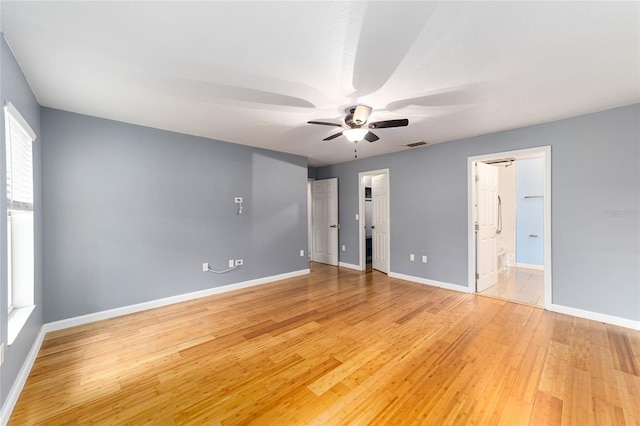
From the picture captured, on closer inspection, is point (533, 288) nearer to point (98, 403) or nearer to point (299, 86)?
point (299, 86)

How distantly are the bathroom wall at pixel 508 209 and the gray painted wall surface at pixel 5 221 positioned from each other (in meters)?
7.73

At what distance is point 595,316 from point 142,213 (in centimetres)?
592

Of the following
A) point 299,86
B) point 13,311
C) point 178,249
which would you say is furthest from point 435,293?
point 13,311

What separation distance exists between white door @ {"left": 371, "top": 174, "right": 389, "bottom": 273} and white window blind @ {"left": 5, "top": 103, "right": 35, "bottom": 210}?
504cm

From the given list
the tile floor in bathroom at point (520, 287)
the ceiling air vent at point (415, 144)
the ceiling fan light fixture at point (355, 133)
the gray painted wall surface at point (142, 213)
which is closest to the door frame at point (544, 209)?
the tile floor in bathroom at point (520, 287)

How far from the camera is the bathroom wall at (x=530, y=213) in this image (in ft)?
19.0

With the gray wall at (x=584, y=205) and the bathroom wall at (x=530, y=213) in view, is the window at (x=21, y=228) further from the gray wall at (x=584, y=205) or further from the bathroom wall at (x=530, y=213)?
the bathroom wall at (x=530, y=213)

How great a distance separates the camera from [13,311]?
2.34 m

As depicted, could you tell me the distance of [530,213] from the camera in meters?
5.92

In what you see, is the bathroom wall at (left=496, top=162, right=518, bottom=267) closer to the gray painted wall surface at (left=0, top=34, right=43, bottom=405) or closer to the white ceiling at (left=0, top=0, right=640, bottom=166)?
the white ceiling at (left=0, top=0, right=640, bottom=166)

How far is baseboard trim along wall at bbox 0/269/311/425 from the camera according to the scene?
182 cm

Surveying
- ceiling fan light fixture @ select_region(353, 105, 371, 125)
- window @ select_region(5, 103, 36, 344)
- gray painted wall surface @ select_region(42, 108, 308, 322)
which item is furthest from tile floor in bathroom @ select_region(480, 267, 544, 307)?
window @ select_region(5, 103, 36, 344)

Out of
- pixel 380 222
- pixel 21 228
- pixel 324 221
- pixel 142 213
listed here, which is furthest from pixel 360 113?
pixel 324 221

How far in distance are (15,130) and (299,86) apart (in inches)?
93.6
